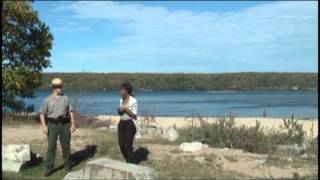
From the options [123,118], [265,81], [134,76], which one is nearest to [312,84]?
[265,81]

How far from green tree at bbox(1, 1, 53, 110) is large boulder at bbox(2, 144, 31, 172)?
7.88m

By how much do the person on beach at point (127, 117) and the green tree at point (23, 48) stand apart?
8503 mm

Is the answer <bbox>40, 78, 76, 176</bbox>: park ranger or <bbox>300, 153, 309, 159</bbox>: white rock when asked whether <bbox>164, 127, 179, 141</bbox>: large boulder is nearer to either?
<bbox>300, 153, 309, 159</bbox>: white rock

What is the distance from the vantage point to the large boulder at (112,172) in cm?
1131

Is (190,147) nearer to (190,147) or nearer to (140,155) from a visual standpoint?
(190,147)

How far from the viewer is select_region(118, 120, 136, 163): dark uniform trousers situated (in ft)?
42.8

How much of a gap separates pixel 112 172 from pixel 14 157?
249cm

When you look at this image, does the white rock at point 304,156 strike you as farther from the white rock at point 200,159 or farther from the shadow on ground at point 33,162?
the shadow on ground at point 33,162

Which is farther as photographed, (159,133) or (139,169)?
(159,133)

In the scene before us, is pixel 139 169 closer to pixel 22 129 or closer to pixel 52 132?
pixel 52 132

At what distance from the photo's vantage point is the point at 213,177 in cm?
1298

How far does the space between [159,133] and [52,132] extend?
22.5 ft

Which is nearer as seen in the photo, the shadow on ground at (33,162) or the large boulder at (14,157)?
the large boulder at (14,157)

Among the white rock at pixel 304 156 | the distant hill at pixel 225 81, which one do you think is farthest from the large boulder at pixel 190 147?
the distant hill at pixel 225 81
